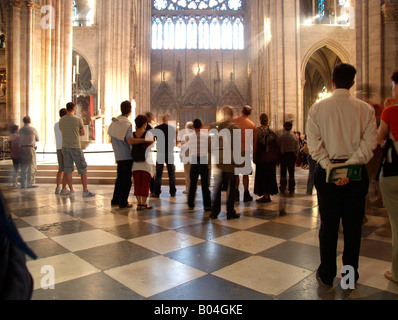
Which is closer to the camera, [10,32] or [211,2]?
[10,32]

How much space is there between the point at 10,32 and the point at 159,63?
86.3 ft

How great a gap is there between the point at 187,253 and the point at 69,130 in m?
4.28

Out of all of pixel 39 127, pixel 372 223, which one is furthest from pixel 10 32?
pixel 372 223

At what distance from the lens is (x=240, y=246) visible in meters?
3.43

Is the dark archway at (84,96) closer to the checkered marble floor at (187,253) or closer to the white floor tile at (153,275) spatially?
the checkered marble floor at (187,253)

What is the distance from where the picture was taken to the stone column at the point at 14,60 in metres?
11.7

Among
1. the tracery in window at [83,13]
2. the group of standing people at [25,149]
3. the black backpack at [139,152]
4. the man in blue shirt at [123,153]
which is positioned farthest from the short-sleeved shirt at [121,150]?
the tracery in window at [83,13]

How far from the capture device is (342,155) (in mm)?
2469

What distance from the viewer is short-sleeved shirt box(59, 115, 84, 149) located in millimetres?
6441

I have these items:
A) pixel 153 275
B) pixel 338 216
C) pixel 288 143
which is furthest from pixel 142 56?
pixel 338 216

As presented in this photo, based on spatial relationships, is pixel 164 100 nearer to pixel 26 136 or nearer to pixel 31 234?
pixel 26 136

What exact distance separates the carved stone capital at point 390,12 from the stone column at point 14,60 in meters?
12.2

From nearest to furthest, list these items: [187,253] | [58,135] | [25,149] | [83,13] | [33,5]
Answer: [187,253] → [58,135] → [25,149] → [33,5] → [83,13]

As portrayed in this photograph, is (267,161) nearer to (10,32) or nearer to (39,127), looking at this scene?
(39,127)
